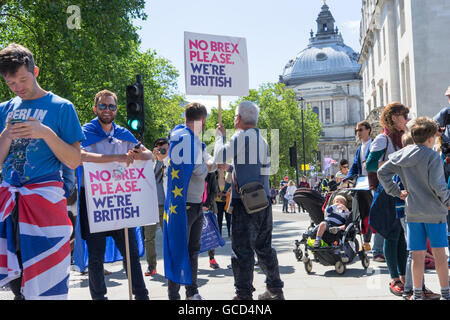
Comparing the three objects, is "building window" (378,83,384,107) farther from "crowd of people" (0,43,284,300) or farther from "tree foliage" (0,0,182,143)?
"crowd of people" (0,43,284,300)

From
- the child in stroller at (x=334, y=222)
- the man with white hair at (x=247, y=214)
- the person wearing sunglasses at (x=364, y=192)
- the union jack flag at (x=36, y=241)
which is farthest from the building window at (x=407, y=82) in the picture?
the union jack flag at (x=36, y=241)

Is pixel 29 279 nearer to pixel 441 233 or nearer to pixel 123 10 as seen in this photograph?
pixel 441 233

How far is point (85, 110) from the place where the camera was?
2836cm

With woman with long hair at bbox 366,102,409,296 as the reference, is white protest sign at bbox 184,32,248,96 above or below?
above

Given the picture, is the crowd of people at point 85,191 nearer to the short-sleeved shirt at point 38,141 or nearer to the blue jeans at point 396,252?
the short-sleeved shirt at point 38,141

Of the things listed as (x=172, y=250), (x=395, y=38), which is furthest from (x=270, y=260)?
(x=395, y=38)

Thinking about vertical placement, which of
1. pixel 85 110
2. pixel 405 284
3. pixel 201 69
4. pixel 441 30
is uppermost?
pixel 441 30

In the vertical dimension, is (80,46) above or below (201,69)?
above

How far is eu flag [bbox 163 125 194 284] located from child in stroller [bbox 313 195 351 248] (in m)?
3.01

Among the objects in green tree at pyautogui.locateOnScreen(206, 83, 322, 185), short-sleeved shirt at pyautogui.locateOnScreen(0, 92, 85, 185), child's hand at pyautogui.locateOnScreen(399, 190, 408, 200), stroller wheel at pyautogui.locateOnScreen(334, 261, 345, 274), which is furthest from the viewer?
green tree at pyautogui.locateOnScreen(206, 83, 322, 185)

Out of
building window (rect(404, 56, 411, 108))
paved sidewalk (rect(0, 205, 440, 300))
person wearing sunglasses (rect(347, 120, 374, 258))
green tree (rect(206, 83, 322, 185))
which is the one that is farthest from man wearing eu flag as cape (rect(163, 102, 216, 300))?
green tree (rect(206, 83, 322, 185))

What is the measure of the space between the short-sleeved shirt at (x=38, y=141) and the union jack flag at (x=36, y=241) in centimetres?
9

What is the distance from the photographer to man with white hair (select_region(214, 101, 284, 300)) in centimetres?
571
